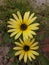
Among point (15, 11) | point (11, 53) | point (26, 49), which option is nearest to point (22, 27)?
point (26, 49)

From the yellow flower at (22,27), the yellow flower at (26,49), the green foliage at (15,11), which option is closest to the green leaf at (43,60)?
the green foliage at (15,11)

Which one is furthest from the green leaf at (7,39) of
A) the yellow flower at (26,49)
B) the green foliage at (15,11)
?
the yellow flower at (26,49)

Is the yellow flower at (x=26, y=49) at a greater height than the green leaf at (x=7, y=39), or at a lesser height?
lesser

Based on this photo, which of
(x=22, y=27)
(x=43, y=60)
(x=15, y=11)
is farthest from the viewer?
(x=15, y=11)

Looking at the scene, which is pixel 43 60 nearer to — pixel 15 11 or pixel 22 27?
pixel 22 27

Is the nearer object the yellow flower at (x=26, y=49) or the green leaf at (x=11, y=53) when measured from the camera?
the yellow flower at (x=26, y=49)

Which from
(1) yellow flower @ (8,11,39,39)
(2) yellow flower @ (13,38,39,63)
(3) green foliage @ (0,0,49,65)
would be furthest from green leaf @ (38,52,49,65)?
(1) yellow flower @ (8,11,39,39)

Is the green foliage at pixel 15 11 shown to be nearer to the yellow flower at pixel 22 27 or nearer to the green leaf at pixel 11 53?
the green leaf at pixel 11 53

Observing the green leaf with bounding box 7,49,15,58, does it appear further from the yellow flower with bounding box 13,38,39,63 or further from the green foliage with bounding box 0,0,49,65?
the yellow flower with bounding box 13,38,39,63

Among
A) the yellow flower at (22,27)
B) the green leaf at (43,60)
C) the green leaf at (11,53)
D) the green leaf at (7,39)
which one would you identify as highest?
the yellow flower at (22,27)
